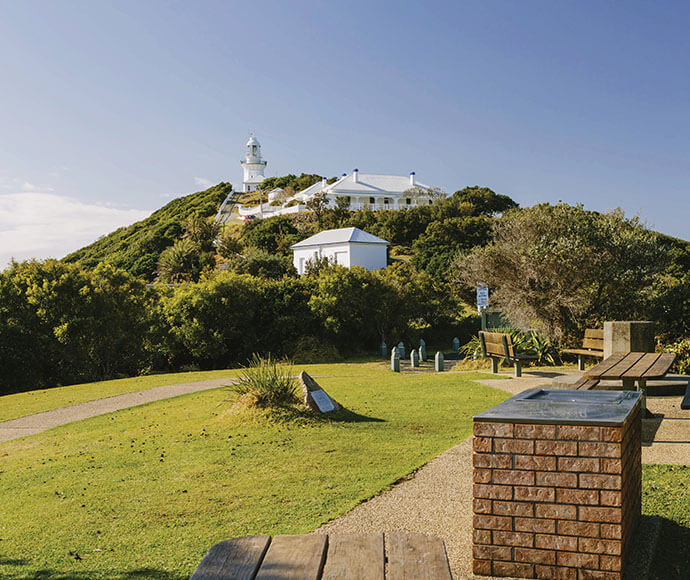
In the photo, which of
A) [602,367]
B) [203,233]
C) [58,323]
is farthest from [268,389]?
[203,233]

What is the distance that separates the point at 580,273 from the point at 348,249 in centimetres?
2978

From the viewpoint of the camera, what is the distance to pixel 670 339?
1510 cm

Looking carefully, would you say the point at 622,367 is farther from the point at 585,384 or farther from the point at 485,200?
the point at 485,200

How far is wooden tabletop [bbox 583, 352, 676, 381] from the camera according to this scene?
22.6 feet

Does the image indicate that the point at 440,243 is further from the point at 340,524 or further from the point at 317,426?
the point at 340,524

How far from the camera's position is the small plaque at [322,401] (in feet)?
28.7

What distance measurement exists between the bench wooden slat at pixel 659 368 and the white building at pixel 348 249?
35.8 metres

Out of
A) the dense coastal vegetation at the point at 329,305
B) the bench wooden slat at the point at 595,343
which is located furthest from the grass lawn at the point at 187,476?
the dense coastal vegetation at the point at 329,305

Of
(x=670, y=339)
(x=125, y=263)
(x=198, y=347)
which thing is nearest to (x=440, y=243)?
(x=125, y=263)

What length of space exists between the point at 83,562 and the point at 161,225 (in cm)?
6832

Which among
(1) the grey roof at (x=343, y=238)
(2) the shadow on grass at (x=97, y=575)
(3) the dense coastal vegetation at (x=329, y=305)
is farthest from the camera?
(1) the grey roof at (x=343, y=238)

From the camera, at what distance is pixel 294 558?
2328 mm

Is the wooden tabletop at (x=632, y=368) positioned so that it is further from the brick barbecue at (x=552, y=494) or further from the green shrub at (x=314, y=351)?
the green shrub at (x=314, y=351)

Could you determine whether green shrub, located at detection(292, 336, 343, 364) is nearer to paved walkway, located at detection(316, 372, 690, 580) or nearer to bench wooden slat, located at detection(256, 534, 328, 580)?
paved walkway, located at detection(316, 372, 690, 580)
